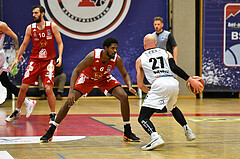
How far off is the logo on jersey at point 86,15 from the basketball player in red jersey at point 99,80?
6705mm

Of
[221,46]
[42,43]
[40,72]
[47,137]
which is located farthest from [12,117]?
[221,46]

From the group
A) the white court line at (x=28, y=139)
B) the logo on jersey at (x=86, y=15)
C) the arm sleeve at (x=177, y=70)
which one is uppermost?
the logo on jersey at (x=86, y=15)

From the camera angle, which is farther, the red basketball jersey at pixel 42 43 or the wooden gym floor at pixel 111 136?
the red basketball jersey at pixel 42 43

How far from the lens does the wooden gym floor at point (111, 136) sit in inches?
194

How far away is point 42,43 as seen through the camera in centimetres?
772

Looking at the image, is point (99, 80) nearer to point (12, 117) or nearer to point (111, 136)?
point (111, 136)

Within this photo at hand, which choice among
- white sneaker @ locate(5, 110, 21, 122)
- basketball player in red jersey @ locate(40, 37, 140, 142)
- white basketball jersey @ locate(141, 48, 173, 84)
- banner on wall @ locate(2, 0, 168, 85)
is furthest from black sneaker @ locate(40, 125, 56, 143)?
banner on wall @ locate(2, 0, 168, 85)

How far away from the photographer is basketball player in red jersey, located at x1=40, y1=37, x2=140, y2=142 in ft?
18.7

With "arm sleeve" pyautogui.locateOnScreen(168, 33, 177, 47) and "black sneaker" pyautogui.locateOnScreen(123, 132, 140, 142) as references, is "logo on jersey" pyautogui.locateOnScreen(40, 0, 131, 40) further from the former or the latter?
"black sneaker" pyautogui.locateOnScreen(123, 132, 140, 142)

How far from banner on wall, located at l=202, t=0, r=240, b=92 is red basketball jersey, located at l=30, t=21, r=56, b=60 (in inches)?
256

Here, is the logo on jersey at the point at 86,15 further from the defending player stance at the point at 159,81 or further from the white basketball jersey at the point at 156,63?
the white basketball jersey at the point at 156,63

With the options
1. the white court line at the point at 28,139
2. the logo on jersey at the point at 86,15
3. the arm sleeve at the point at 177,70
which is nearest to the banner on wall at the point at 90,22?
the logo on jersey at the point at 86,15

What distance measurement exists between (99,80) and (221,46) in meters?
7.70

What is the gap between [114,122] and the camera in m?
7.73
